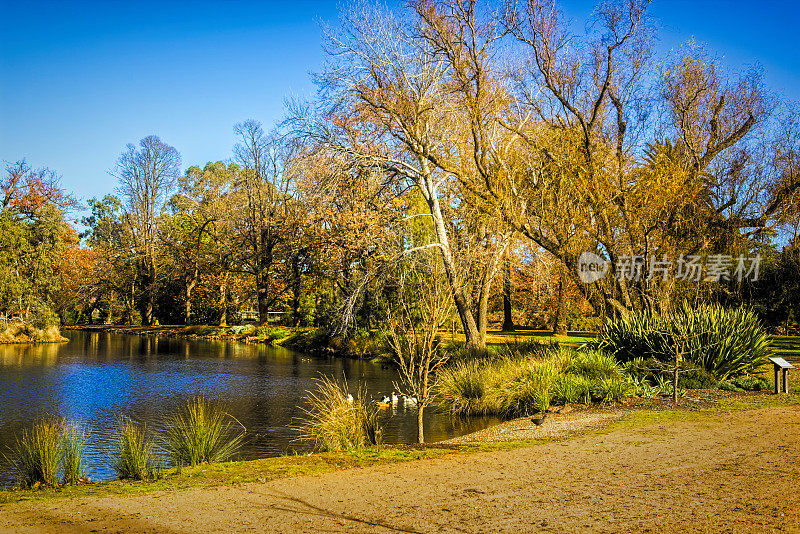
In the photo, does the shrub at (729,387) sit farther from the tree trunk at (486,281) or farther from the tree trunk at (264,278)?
the tree trunk at (264,278)

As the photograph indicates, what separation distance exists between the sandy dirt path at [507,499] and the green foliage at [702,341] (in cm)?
595

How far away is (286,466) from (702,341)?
432 inches

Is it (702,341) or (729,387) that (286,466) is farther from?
(702,341)

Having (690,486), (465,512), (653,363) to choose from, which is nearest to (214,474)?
(465,512)

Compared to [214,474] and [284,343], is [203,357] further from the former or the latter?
[214,474]

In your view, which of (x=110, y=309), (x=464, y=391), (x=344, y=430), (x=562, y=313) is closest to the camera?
(x=344, y=430)

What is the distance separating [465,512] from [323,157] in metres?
13.8

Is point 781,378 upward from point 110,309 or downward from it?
downward

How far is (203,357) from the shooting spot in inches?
1068

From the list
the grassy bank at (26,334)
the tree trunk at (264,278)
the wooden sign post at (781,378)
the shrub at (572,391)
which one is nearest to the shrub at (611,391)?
the shrub at (572,391)

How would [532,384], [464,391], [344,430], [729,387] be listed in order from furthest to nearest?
[464,391]
[729,387]
[532,384]
[344,430]

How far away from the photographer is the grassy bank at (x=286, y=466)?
23.2ft

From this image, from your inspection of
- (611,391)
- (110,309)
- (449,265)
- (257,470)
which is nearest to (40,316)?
(110,309)

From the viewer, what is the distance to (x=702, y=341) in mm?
14805
